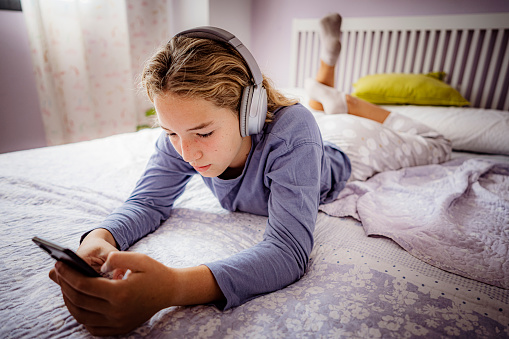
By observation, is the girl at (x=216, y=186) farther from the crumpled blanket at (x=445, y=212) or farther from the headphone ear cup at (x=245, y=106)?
the crumpled blanket at (x=445, y=212)

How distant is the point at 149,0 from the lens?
2750 mm

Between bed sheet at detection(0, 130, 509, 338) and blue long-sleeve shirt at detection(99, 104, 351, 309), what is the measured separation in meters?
0.04

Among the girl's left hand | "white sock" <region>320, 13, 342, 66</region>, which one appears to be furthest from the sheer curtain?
the girl's left hand

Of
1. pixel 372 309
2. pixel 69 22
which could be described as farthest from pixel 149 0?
pixel 372 309

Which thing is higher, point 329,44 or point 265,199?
point 329,44

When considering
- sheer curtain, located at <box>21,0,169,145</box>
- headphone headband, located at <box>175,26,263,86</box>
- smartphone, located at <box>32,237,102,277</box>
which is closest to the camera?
smartphone, located at <box>32,237,102,277</box>

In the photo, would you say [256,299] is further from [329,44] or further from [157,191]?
[329,44]

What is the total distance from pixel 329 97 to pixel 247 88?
1048mm

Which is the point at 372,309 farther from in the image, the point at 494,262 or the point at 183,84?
the point at 183,84

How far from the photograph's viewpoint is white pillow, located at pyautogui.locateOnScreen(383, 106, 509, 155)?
150cm

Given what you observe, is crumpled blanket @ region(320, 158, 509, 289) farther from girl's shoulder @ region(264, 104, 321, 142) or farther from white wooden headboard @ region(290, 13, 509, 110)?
white wooden headboard @ region(290, 13, 509, 110)

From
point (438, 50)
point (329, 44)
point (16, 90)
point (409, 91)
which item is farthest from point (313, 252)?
point (16, 90)

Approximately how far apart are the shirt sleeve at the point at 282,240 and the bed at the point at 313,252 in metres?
0.03

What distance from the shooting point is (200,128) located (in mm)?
604
